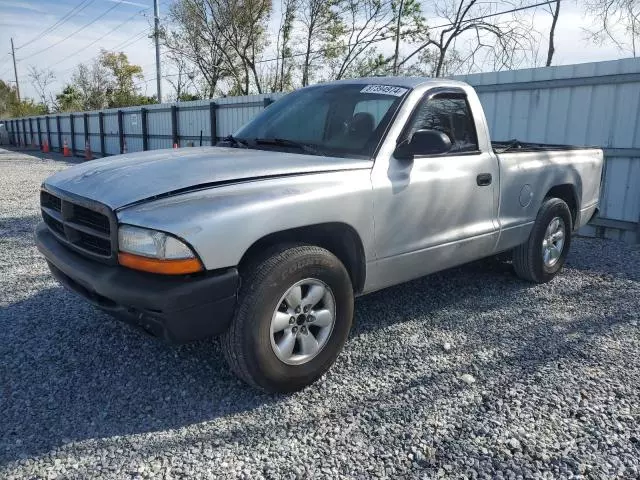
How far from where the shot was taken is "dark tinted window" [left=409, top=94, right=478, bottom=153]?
12.2 ft

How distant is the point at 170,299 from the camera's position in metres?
2.35

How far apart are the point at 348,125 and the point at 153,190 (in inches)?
60.6

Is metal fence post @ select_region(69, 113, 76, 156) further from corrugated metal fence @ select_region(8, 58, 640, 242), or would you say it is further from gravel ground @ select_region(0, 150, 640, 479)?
gravel ground @ select_region(0, 150, 640, 479)

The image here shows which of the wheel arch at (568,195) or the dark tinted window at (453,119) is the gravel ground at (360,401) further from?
the dark tinted window at (453,119)

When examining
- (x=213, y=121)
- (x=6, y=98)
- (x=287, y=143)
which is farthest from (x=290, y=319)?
(x=6, y=98)

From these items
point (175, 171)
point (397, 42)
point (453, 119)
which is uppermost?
point (397, 42)

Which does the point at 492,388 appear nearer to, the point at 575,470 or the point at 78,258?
the point at 575,470

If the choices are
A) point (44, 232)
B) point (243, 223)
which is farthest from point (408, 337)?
point (44, 232)

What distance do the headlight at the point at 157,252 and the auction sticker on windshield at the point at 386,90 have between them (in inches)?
77.6

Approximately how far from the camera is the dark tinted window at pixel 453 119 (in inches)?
146

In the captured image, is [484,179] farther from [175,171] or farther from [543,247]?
[175,171]

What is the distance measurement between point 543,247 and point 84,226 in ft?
13.1

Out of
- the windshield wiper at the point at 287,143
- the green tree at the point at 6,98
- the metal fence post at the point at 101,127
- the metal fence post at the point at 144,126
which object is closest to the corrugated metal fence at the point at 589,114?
the windshield wiper at the point at 287,143

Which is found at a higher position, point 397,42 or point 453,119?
point 397,42
